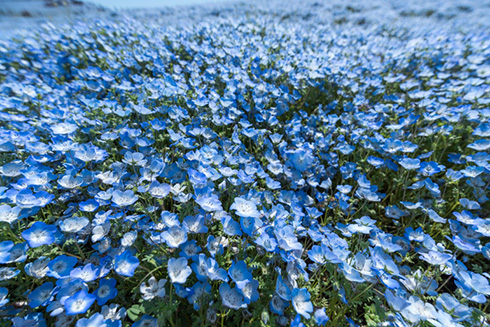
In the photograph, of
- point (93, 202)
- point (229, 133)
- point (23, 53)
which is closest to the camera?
point (93, 202)

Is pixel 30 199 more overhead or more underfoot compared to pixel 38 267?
more overhead

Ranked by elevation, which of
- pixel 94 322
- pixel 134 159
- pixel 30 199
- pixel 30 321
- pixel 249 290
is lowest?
pixel 30 321

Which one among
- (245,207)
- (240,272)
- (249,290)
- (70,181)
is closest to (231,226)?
(245,207)

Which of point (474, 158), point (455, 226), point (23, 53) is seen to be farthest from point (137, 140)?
point (23, 53)

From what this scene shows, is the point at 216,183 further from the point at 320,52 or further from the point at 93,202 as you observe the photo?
the point at 320,52

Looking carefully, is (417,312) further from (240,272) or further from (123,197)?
(123,197)

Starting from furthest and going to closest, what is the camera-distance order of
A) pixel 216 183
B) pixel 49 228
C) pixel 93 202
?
pixel 216 183
pixel 93 202
pixel 49 228

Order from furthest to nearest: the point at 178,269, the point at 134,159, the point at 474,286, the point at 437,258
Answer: the point at 134,159
the point at 437,258
the point at 474,286
the point at 178,269

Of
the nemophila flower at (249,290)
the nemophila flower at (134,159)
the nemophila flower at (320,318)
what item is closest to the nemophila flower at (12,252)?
the nemophila flower at (134,159)
